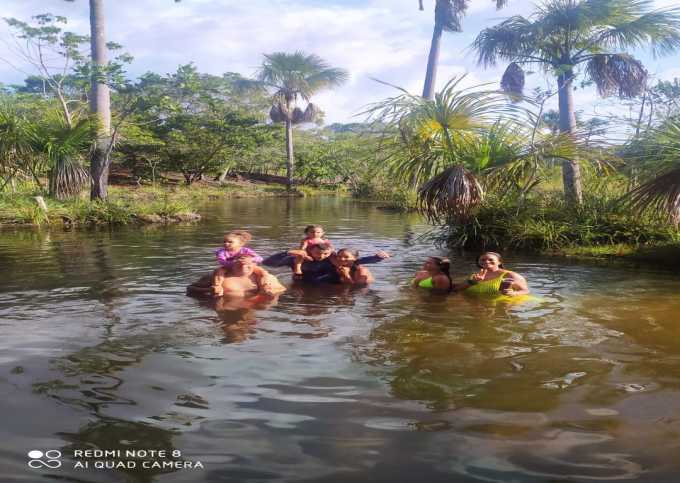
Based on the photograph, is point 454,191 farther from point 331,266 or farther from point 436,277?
point 331,266

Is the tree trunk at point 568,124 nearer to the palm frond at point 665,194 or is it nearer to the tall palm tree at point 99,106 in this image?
the palm frond at point 665,194

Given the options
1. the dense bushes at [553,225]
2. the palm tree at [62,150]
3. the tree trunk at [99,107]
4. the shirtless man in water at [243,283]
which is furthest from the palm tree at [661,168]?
the tree trunk at [99,107]

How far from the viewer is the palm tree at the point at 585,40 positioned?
13367 millimetres

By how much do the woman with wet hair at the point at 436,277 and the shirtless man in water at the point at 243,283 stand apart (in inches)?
79.1

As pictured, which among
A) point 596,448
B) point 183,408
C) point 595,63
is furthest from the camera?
point 595,63

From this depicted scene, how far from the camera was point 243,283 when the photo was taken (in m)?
7.53

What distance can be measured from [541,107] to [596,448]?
29.0 ft

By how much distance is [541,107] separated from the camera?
10758mm

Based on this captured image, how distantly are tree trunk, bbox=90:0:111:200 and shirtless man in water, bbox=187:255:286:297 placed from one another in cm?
1247

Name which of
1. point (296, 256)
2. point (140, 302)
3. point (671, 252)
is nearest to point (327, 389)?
point (140, 302)

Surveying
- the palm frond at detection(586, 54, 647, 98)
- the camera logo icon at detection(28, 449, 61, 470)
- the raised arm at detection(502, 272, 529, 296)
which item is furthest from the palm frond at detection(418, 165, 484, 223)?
the camera logo icon at detection(28, 449, 61, 470)

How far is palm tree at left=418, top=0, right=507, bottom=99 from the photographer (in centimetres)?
2789

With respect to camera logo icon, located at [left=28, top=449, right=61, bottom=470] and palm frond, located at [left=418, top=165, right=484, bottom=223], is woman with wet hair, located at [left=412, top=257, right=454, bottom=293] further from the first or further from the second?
camera logo icon, located at [left=28, top=449, right=61, bottom=470]

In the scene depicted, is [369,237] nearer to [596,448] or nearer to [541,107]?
[541,107]
